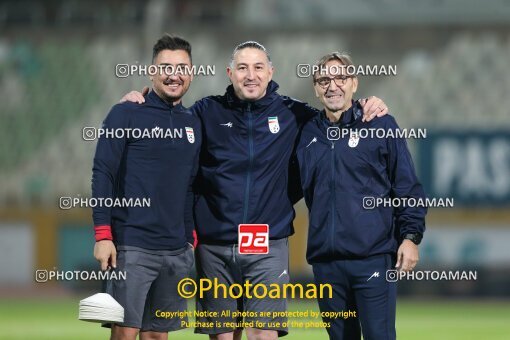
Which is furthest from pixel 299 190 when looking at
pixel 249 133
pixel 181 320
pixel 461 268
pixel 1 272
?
pixel 1 272

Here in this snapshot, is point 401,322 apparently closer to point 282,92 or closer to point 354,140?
point 354,140

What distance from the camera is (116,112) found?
6102 mm

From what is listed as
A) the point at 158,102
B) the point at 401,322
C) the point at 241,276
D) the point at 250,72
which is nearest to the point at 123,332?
the point at 241,276

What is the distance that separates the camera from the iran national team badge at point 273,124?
618 cm

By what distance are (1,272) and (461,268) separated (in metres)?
Result: 7.36

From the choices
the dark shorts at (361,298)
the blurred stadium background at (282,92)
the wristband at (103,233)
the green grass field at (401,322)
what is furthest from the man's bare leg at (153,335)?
the blurred stadium background at (282,92)

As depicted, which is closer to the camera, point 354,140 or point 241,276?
point 354,140

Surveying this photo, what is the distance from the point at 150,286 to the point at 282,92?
12.8 meters

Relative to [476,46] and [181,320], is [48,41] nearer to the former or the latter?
[476,46]

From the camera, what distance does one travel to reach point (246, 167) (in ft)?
20.1

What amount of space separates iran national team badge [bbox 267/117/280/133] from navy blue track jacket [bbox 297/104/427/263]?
380mm

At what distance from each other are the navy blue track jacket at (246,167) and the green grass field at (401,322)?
14.5 feet

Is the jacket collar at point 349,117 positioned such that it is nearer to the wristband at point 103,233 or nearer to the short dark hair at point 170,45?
the short dark hair at point 170,45

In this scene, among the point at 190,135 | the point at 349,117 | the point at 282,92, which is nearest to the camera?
the point at 349,117
